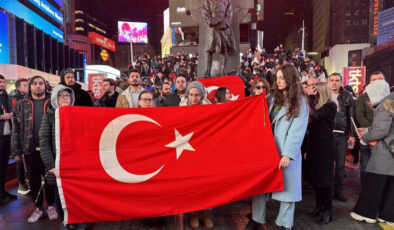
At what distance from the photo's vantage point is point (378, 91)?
4.12m

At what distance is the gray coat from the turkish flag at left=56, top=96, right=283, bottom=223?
1455 mm

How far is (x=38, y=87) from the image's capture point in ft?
13.5

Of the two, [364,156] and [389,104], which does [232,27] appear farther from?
[389,104]

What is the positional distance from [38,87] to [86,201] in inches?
78.5

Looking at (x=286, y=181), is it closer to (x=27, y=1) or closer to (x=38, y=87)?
(x=38, y=87)

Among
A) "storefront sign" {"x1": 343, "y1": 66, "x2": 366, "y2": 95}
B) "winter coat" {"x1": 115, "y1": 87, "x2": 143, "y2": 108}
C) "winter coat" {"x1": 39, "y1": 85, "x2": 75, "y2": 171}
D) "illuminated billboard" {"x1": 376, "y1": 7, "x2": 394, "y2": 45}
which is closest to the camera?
"winter coat" {"x1": 39, "y1": 85, "x2": 75, "y2": 171}

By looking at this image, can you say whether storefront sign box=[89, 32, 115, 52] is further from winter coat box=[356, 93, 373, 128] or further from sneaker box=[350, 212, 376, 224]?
sneaker box=[350, 212, 376, 224]

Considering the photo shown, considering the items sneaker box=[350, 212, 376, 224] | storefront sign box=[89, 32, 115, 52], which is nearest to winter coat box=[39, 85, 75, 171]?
sneaker box=[350, 212, 376, 224]

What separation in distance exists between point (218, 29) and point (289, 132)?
5.76 m

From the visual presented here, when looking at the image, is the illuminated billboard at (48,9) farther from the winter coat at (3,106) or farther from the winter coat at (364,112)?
the winter coat at (364,112)

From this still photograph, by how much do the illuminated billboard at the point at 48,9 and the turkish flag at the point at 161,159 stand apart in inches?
1865

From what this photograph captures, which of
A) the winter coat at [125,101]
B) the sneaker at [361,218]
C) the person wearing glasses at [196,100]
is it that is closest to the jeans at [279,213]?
the person wearing glasses at [196,100]

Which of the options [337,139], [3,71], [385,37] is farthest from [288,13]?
[337,139]

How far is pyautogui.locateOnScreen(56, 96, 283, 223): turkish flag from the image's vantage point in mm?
3055
